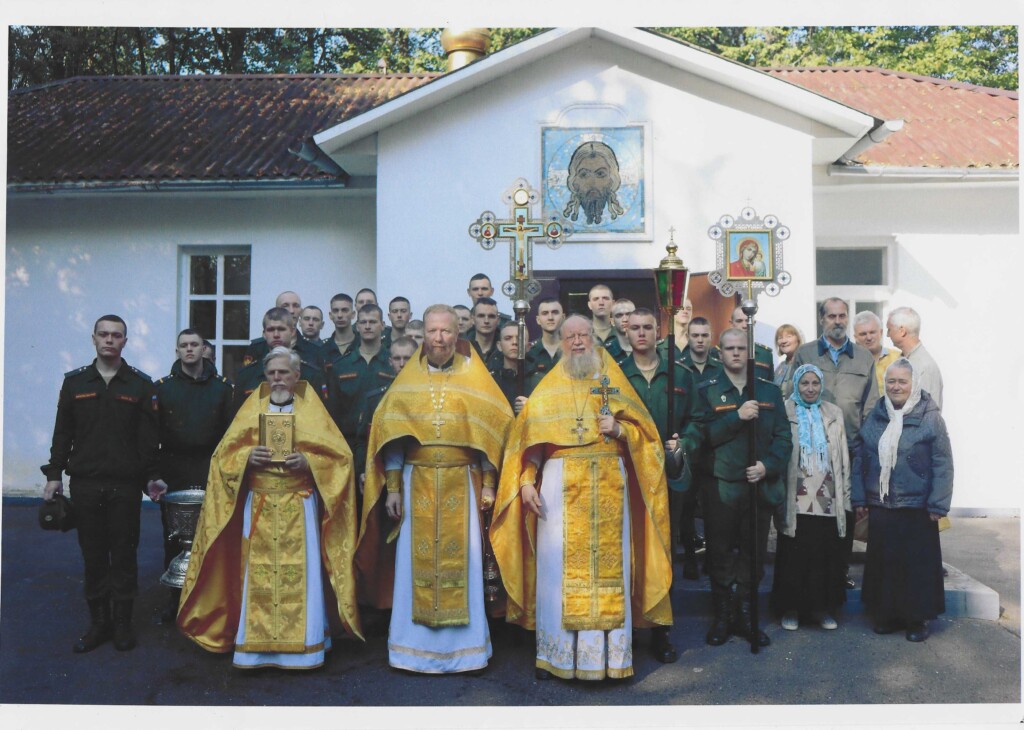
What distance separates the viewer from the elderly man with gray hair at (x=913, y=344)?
22.3 ft

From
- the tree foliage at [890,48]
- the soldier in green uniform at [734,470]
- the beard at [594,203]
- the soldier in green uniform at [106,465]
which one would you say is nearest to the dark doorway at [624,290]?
the beard at [594,203]

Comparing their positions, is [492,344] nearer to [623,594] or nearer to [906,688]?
[623,594]

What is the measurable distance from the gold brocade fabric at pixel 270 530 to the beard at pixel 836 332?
12.0ft

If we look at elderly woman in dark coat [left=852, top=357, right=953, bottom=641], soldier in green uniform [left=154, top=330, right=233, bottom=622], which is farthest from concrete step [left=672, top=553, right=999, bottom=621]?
soldier in green uniform [left=154, top=330, right=233, bottom=622]

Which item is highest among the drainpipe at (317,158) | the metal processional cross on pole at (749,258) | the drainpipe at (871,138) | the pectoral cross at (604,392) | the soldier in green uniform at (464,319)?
the drainpipe at (871,138)

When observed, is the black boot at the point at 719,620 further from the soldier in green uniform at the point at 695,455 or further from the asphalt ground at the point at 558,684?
the soldier in green uniform at the point at 695,455

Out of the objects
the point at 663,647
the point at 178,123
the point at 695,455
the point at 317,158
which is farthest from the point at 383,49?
the point at 663,647

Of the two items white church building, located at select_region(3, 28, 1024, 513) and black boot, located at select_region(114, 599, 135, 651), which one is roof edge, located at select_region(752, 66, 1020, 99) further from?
black boot, located at select_region(114, 599, 135, 651)

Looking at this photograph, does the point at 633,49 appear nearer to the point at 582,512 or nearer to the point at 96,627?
the point at 582,512

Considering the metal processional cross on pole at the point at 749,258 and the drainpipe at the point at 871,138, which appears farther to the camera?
the drainpipe at the point at 871,138

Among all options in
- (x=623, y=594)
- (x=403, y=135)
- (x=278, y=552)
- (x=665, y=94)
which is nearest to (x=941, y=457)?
(x=623, y=594)

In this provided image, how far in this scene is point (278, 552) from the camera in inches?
213

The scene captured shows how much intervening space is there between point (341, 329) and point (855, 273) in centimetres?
594

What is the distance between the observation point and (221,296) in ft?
35.0
